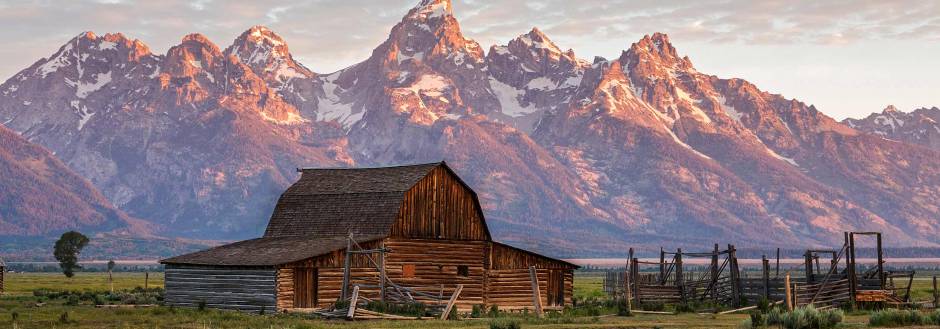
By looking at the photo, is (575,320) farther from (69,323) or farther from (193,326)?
(69,323)

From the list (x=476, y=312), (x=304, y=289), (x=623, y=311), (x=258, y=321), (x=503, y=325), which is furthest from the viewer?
(x=304, y=289)

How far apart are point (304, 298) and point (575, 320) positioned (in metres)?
15.1

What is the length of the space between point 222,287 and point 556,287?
18264mm

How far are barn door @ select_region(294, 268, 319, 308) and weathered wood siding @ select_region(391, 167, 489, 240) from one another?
514 cm

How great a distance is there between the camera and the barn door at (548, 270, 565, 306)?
75.4 m

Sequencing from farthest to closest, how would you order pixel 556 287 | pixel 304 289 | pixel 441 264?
pixel 556 287
pixel 441 264
pixel 304 289

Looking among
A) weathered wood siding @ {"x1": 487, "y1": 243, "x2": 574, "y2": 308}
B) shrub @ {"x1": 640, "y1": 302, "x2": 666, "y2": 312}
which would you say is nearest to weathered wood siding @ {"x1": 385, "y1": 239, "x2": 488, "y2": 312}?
weathered wood siding @ {"x1": 487, "y1": 243, "x2": 574, "y2": 308}

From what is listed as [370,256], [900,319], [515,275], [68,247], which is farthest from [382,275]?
[68,247]

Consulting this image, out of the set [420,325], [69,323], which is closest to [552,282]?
[420,325]

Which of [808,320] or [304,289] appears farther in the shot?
[304,289]

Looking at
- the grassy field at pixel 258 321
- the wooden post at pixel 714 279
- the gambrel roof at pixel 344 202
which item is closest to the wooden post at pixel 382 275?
the gambrel roof at pixel 344 202

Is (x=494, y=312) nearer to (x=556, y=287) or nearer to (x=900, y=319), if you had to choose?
(x=556, y=287)

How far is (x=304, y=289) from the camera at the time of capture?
65500 millimetres

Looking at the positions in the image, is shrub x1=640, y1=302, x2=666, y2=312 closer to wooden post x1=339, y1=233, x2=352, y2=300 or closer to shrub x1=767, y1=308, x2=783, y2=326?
wooden post x1=339, y1=233, x2=352, y2=300
